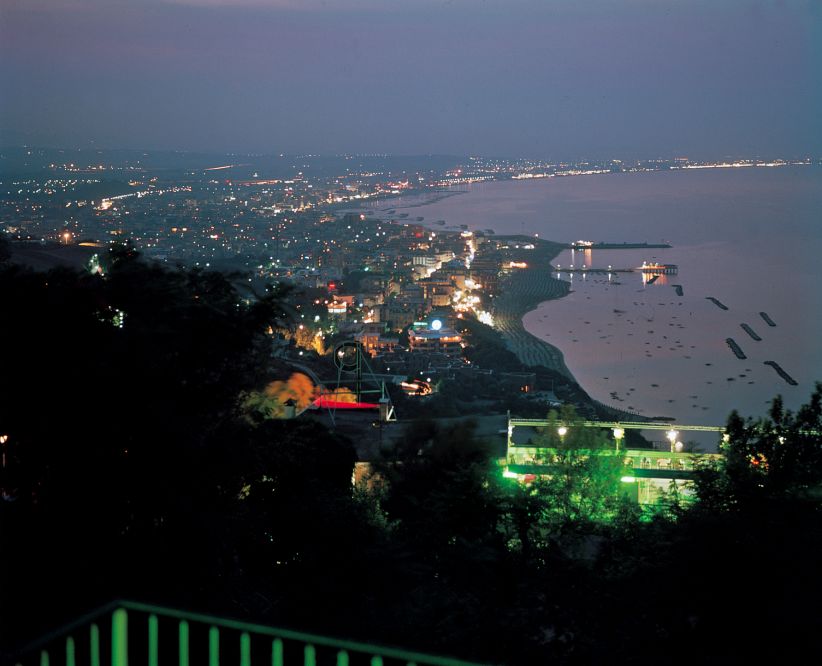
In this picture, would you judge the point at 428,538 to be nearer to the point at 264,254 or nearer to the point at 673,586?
the point at 673,586

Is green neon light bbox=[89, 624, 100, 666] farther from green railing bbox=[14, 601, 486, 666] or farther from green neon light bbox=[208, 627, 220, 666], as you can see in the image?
green neon light bbox=[208, 627, 220, 666]

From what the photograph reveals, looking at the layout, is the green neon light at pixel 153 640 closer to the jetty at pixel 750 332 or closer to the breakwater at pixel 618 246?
the jetty at pixel 750 332

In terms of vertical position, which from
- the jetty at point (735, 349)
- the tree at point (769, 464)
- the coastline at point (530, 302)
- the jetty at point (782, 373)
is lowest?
the coastline at point (530, 302)

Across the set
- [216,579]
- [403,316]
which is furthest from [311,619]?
[403,316]

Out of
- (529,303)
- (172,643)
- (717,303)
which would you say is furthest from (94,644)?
(529,303)

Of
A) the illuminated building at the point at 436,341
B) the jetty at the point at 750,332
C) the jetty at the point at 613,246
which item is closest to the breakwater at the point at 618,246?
the jetty at the point at 613,246

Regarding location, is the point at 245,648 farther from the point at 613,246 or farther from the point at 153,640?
the point at 613,246

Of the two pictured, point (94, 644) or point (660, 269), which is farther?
point (660, 269)
